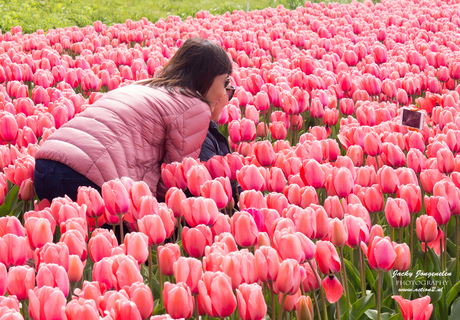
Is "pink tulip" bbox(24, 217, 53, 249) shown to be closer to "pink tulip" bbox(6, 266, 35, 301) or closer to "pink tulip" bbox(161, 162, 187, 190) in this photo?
"pink tulip" bbox(6, 266, 35, 301)

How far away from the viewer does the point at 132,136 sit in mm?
3092

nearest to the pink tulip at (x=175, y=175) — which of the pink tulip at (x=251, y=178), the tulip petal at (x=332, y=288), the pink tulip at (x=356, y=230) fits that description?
the pink tulip at (x=251, y=178)

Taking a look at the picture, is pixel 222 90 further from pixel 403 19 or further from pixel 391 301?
pixel 403 19

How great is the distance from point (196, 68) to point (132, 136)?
669mm

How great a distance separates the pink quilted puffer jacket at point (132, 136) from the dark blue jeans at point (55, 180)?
1.7 inches

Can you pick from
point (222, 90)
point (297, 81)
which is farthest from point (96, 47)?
point (222, 90)

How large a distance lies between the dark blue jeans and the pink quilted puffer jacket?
4 cm

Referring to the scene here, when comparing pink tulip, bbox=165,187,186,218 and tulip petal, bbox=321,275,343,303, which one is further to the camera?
pink tulip, bbox=165,187,186,218

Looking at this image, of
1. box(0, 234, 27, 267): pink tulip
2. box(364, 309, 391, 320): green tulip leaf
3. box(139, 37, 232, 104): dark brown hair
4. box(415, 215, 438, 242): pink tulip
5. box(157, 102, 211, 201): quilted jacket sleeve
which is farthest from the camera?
box(139, 37, 232, 104): dark brown hair

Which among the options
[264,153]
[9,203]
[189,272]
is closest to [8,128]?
[9,203]

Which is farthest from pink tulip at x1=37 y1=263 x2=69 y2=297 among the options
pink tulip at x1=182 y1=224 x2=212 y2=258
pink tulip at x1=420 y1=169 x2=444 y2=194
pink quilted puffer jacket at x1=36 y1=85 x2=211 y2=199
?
pink tulip at x1=420 y1=169 x2=444 y2=194

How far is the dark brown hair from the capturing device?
3395 millimetres

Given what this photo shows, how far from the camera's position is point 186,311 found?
4.82ft

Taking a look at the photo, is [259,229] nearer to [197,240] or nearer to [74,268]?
[197,240]
